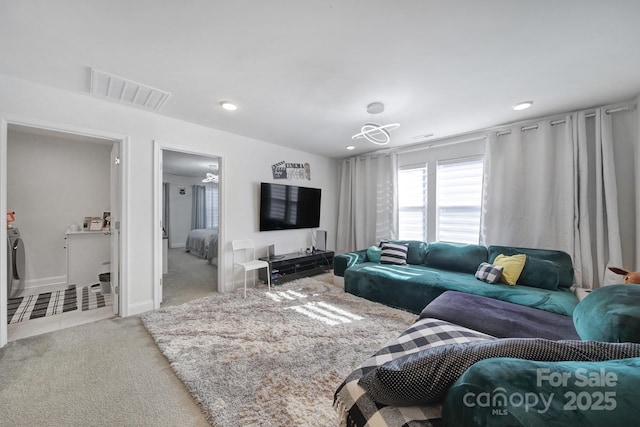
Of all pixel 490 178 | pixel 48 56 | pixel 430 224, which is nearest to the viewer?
pixel 48 56

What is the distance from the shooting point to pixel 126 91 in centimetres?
231

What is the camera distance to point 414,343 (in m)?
1.37

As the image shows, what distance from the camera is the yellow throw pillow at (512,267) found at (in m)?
2.63

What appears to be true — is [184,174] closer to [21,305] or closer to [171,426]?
[21,305]

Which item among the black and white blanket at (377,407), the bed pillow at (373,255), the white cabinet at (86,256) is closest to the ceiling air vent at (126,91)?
the white cabinet at (86,256)

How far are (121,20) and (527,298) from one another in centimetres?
391

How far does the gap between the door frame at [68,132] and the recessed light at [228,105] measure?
1172mm

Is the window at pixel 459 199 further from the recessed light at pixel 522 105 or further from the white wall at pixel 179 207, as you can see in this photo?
the white wall at pixel 179 207

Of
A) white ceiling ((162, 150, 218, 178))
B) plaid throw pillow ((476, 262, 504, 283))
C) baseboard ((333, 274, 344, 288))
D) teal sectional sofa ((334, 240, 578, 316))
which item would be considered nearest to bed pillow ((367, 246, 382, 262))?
teal sectional sofa ((334, 240, 578, 316))

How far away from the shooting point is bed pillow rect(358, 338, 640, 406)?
0.73 metres

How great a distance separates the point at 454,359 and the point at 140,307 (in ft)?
10.9

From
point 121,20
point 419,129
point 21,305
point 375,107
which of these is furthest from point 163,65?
point 21,305

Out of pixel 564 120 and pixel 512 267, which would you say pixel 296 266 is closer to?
pixel 512 267

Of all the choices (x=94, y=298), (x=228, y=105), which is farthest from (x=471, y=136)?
(x=94, y=298)
